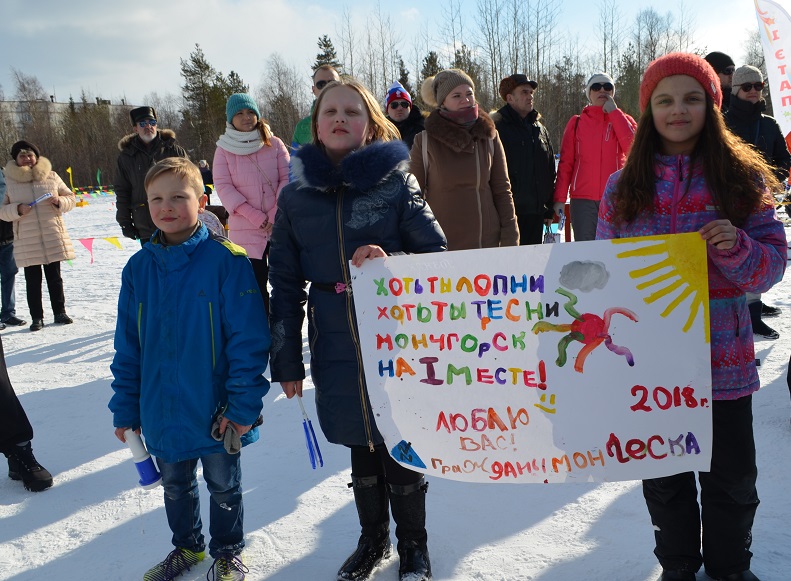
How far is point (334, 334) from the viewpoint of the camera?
2.11 m

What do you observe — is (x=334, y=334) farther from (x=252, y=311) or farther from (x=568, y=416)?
(x=568, y=416)

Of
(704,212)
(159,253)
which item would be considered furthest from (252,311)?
(704,212)

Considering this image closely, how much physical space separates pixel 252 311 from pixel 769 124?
4722 mm

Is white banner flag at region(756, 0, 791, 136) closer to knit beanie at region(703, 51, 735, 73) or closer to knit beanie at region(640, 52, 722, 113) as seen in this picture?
knit beanie at region(703, 51, 735, 73)

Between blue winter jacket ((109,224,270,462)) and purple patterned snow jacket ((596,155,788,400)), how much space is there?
4.72 feet

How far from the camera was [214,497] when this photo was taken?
7.40 feet

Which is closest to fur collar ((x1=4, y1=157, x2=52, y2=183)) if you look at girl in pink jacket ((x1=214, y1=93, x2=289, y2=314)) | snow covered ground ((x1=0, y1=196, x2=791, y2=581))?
girl in pink jacket ((x1=214, y1=93, x2=289, y2=314))

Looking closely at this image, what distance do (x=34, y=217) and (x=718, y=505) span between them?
6.65m

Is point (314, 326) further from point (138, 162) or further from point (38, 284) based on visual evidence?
point (38, 284)

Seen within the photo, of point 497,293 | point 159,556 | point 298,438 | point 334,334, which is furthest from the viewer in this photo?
point 298,438

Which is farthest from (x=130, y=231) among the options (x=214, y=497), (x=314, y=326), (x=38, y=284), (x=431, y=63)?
(x=431, y=63)

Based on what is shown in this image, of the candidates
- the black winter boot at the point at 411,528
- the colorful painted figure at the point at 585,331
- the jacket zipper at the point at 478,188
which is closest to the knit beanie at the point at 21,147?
the jacket zipper at the point at 478,188

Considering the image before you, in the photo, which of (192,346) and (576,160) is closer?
(192,346)

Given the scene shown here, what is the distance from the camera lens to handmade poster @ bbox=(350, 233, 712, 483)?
1847mm
